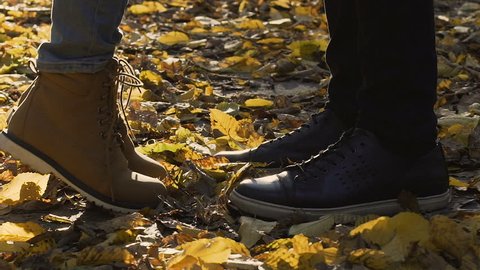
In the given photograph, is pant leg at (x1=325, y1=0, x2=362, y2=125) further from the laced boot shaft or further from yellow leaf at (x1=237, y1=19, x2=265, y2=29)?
yellow leaf at (x1=237, y1=19, x2=265, y2=29)

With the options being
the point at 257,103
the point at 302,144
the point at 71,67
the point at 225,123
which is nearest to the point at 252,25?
the point at 257,103

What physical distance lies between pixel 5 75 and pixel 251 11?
2.06m

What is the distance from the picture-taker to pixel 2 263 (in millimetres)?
1690

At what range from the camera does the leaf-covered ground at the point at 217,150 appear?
1738mm

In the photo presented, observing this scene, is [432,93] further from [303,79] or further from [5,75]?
[5,75]

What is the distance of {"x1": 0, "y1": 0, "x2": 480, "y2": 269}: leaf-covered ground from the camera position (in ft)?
5.70

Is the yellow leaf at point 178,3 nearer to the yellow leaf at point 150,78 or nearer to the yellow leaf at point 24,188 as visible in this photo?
the yellow leaf at point 150,78

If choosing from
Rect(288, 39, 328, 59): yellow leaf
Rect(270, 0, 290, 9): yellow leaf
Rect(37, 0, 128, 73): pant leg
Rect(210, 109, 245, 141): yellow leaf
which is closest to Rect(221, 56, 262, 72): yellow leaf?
Rect(288, 39, 328, 59): yellow leaf

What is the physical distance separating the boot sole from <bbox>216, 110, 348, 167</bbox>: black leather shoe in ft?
1.78

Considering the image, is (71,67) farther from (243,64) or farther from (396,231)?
(243,64)

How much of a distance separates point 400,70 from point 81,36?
772 millimetres

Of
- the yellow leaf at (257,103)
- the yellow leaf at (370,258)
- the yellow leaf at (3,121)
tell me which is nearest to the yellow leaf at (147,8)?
the yellow leaf at (257,103)

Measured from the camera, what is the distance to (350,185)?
2.03 meters

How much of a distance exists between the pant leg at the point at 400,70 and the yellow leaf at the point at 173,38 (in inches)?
93.9
